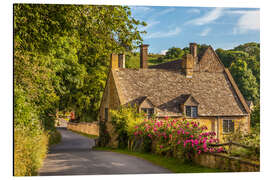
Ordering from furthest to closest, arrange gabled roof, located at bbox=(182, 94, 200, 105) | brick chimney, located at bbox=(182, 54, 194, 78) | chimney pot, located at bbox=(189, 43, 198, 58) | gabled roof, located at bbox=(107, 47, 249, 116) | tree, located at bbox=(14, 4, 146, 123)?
chimney pot, located at bbox=(189, 43, 198, 58)
brick chimney, located at bbox=(182, 54, 194, 78)
gabled roof, located at bbox=(182, 94, 200, 105)
gabled roof, located at bbox=(107, 47, 249, 116)
tree, located at bbox=(14, 4, 146, 123)

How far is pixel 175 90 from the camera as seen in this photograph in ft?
71.4

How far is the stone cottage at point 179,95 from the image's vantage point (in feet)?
66.4

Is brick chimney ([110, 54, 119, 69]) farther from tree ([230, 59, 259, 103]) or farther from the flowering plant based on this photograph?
the flowering plant

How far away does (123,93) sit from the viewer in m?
20.1

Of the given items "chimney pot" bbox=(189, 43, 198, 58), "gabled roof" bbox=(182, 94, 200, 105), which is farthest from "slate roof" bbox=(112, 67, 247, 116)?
"chimney pot" bbox=(189, 43, 198, 58)

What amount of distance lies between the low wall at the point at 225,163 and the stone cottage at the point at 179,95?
32.2 feet

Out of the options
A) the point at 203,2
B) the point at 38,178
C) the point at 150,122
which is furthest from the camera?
the point at 150,122

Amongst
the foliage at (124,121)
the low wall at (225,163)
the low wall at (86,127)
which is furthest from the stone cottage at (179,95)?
the low wall at (86,127)

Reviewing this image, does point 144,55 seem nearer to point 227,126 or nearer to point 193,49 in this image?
point 193,49

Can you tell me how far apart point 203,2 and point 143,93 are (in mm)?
10881

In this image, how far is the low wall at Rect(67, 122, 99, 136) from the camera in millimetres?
34150

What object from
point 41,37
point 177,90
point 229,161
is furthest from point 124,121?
point 229,161
